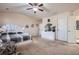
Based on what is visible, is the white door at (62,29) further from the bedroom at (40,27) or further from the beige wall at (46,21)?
A: the beige wall at (46,21)

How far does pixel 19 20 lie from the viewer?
249 cm

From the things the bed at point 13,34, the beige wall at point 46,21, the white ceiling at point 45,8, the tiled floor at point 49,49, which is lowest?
the tiled floor at point 49,49

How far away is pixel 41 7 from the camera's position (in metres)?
2.42

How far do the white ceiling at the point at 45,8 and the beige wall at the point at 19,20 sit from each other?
9cm

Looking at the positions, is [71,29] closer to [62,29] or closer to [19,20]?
[62,29]

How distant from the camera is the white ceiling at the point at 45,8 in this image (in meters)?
2.38

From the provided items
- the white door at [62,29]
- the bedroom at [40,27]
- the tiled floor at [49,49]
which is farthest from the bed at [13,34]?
the white door at [62,29]

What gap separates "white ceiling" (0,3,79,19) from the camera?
7.82 feet

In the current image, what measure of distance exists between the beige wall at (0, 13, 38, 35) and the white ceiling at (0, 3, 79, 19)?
0.09 meters

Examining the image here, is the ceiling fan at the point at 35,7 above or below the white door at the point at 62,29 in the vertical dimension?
A: above

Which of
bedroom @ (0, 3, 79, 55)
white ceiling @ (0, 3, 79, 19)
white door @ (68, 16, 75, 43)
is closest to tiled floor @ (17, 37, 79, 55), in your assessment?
bedroom @ (0, 3, 79, 55)

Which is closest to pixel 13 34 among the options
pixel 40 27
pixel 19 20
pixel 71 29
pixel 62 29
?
pixel 19 20

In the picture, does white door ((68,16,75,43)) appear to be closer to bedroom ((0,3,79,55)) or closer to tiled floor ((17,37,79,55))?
bedroom ((0,3,79,55))

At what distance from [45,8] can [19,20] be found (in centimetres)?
60
